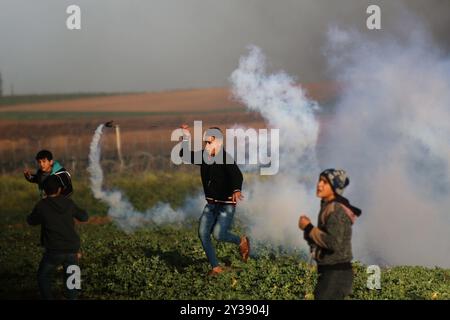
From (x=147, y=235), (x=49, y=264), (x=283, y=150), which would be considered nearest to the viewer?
(x=49, y=264)

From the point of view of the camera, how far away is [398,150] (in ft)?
67.9

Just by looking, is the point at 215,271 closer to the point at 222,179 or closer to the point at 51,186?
the point at 222,179

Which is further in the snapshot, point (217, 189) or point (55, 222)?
point (217, 189)

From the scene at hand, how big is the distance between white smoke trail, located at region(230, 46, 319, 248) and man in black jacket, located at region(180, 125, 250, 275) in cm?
507

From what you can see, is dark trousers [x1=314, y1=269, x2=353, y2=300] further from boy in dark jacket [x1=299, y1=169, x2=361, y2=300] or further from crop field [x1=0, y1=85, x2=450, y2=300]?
crop field [x1=0, y1=85, x2=450, y2=300]

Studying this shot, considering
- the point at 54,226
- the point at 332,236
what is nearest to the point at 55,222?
the point at 54,226

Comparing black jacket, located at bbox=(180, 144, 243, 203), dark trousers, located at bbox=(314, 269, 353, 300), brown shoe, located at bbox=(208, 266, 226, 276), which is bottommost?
brown shoe, located at bbox=(208, 266, 226, 276)

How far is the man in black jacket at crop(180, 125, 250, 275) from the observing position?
1288 cm

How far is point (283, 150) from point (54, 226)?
11951 millimetres

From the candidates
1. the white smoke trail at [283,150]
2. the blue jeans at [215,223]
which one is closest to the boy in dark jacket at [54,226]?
the blue jeans at [215,223]

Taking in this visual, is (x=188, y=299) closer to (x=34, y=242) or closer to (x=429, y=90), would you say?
(x=34, y=242)

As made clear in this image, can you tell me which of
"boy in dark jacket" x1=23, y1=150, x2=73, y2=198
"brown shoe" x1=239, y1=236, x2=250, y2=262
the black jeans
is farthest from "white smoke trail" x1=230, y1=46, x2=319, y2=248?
the black jeans

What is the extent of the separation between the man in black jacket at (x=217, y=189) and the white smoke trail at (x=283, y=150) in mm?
5074

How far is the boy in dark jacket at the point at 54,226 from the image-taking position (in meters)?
11.1
